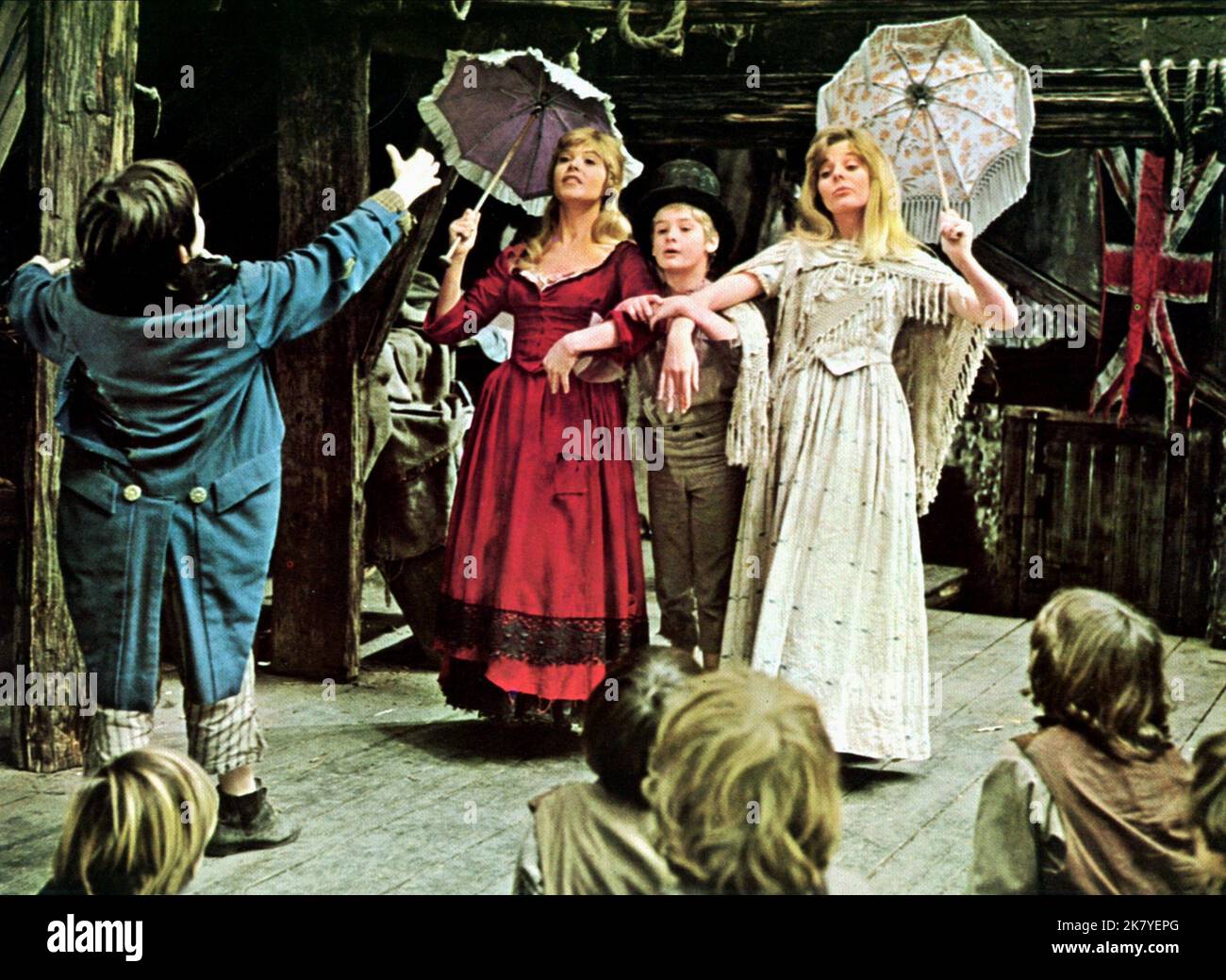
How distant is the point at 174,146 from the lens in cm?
521

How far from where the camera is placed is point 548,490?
14.3 ft

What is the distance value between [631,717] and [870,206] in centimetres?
163

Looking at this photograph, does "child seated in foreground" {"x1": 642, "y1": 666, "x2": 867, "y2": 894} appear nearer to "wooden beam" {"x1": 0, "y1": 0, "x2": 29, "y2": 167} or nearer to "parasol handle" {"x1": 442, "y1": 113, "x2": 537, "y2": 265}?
"parasol handle" {"x1": 442, "y1": 113, "x2": 537, "y2": 265}

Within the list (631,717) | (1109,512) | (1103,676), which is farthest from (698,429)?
(1109,512)

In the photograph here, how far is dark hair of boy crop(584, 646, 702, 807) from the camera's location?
307cm

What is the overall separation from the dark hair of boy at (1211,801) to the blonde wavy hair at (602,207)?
2055 millimetres

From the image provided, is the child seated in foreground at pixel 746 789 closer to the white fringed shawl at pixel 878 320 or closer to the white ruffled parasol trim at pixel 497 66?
the white fringed shawl at pixel 878 320

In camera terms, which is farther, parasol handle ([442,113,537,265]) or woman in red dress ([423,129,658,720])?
woman in red dress ([423,129,658,720])

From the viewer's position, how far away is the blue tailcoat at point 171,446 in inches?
135

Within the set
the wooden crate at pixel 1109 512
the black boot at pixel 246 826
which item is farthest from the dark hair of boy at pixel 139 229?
the wooden crate at pixel 1109 512

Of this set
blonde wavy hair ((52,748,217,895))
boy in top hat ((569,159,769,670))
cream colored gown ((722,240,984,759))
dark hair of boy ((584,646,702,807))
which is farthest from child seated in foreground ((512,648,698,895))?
boy in top hat ((569,159,769,670))

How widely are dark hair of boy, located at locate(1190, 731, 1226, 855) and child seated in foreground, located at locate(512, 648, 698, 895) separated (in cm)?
112
